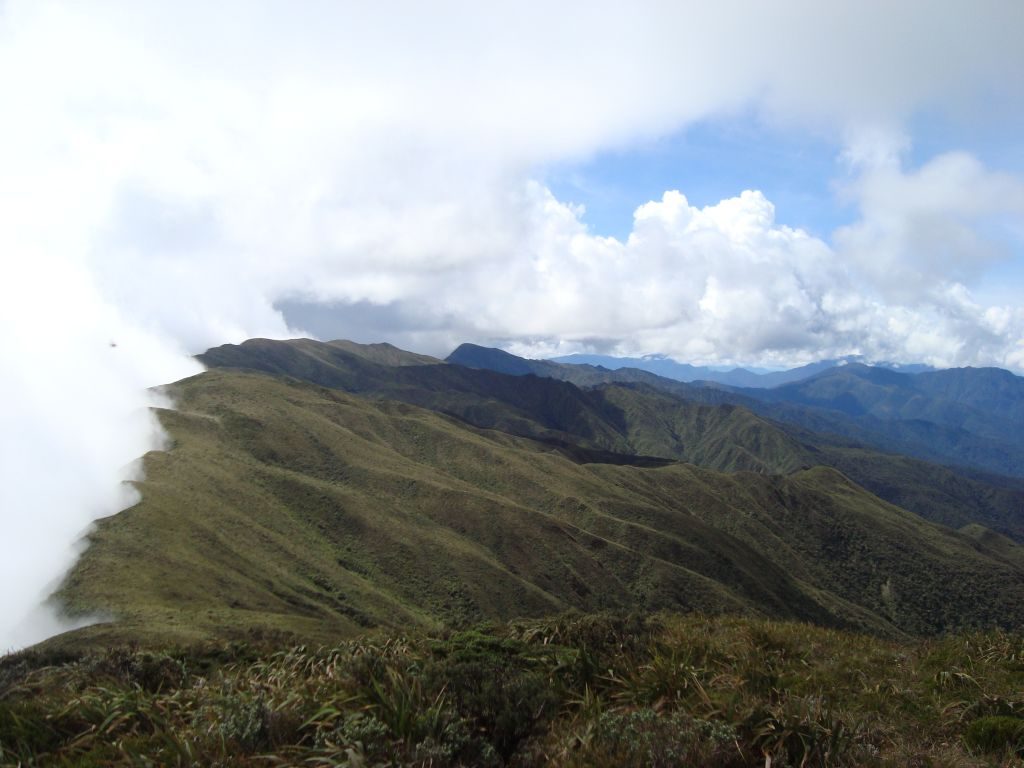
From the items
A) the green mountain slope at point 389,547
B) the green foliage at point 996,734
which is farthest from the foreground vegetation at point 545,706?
the green mountain slope at point 389,547

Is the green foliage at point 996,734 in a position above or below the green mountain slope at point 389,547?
above

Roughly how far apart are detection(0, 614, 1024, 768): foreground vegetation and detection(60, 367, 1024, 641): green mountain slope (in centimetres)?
3700

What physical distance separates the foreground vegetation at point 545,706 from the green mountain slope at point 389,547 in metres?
37.0

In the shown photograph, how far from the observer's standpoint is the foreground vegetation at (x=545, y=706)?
22.7 ft

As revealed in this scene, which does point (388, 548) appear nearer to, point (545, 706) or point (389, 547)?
point (389, 547)

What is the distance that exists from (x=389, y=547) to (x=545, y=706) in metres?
107

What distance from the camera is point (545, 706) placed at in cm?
845

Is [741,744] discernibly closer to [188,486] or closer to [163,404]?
[188,486]

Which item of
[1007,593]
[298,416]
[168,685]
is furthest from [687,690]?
[1007,593]

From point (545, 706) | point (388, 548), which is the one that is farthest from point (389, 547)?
point (545, 706)

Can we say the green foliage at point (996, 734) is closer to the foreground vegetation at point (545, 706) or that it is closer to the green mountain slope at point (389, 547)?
the foreground vegetation at point (545, 706)

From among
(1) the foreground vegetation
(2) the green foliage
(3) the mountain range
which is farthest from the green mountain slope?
(2) the green foliage

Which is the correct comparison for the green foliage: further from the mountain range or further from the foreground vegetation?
the mountain range

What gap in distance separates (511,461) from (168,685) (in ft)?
558
